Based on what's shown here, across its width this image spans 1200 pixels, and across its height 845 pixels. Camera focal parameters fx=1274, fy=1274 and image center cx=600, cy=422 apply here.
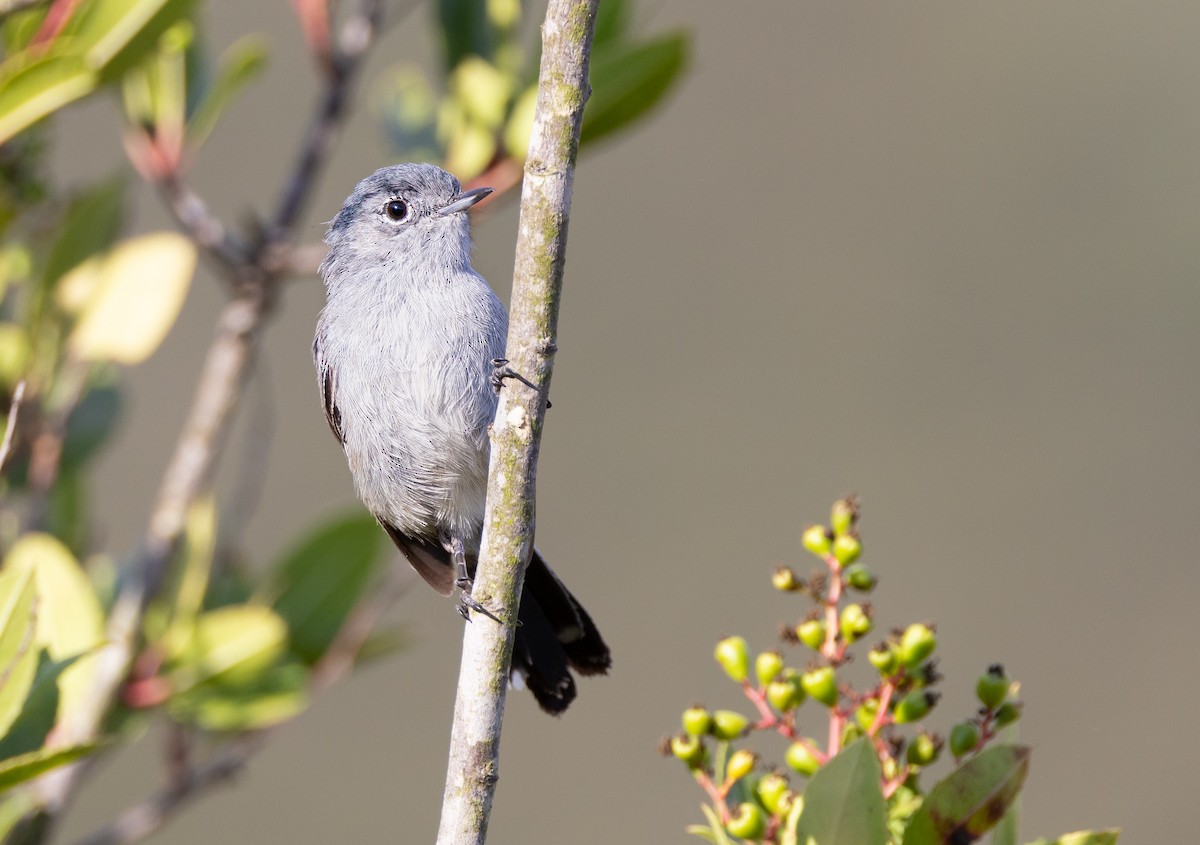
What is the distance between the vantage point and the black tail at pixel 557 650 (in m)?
3.12

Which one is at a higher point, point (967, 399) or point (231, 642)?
point (967, 399)

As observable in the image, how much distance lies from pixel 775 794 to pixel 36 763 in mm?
1185

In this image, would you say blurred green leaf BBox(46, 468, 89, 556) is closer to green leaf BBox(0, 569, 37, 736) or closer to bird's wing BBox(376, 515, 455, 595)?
bird's wing BBox(376, 515, 455, 595)

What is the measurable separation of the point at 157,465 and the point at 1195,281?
701 cm

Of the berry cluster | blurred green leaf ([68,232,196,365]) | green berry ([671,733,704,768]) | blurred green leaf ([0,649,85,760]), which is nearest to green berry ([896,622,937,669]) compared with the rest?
the berry cluster

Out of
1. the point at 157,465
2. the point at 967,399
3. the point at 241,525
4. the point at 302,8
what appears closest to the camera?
the point at 302,8

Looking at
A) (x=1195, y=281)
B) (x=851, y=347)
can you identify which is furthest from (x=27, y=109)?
(x=1195, y=281)

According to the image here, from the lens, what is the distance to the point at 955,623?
731 centimetres

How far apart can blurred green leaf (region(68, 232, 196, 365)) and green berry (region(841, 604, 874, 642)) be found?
184 cm

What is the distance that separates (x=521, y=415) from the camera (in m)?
1.94

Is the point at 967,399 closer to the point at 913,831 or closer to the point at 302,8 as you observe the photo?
the point at 302,8

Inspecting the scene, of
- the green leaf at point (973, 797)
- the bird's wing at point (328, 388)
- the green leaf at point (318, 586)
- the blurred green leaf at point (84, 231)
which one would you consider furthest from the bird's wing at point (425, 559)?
the green leaf at point (973, 797)

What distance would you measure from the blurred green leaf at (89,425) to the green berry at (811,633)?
2056 millimetres

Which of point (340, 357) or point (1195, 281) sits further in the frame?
point (1195, 281)
